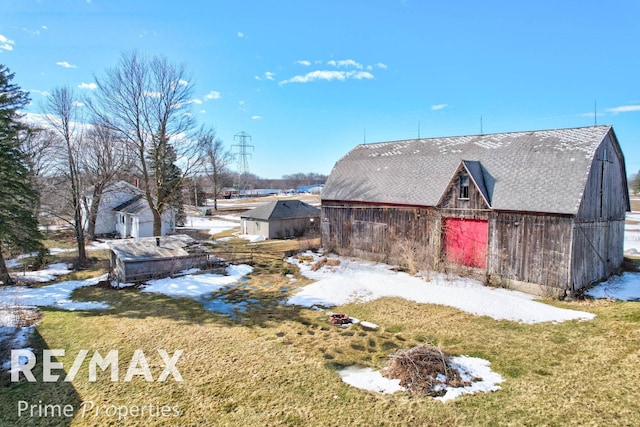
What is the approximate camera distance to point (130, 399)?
6.92 m

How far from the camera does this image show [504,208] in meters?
15.4

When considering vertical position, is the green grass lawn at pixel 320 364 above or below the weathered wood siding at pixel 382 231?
below

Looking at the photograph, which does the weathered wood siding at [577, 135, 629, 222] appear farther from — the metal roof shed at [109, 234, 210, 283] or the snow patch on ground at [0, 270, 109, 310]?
the snow patch on ground at [0, 270, 109, 310]

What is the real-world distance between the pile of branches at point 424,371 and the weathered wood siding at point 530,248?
8.95 meters

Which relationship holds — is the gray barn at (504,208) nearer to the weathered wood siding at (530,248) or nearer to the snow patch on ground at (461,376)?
the weathered wood siding at (530,248)

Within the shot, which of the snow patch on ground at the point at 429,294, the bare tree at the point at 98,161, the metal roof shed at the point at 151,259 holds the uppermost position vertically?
the bare tree at the point at 98,161

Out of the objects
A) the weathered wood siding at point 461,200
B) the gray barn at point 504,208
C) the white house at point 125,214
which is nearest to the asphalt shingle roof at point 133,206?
the white house at point 125,214

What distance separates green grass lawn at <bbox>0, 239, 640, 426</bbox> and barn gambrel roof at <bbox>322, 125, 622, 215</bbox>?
4795mm

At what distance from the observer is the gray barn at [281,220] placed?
33188 mm

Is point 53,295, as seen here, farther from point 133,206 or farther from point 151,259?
point 133,206

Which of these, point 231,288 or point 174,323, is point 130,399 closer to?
point 174,323

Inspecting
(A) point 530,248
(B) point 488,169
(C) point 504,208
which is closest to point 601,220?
(A) point 530,248

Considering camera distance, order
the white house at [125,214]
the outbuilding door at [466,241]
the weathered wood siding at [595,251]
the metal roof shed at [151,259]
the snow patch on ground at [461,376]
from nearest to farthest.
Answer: the snow patch on ground at [461,376]
the weathered wood siding at [595,251]
the outbuilding door at [466,241]
the metal roof shed at [151,259]
the white house at [125,214]

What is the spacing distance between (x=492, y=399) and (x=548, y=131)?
15338 mm
